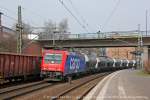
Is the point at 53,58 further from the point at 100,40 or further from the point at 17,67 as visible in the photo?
the point at 100,40

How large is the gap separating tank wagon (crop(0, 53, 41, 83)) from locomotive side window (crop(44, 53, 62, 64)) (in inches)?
57.6

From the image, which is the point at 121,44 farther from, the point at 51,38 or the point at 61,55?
the point at 61,55

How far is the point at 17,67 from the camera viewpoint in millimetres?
30516

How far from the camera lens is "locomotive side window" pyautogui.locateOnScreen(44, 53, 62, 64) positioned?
3375cm

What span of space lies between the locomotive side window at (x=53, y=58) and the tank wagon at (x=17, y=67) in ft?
4.80

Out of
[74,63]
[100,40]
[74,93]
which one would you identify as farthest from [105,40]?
[74,93]

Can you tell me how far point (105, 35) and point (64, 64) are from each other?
38.2 metres

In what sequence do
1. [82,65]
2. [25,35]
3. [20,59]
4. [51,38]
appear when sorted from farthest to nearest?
[25,35], [51,38], [82,65], [20,59]

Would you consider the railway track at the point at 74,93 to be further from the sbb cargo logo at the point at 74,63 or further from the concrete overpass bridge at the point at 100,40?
the concrete overpass bridge at the point at 100,40

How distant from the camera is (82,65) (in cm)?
4531

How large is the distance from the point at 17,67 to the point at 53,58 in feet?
14.6

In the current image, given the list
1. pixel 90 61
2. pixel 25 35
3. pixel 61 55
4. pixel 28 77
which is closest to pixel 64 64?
pixel 61 55

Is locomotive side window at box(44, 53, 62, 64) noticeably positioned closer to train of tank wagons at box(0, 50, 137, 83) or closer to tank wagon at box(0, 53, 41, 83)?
train of tank wagons at box(0, 50, 137, 83)

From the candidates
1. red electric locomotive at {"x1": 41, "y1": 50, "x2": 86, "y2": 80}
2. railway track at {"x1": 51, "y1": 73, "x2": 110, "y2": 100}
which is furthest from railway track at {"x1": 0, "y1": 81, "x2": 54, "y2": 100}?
red electric locomotive at {"x1": 41, "y1": 50, "x2": 86, "y2": 80}
